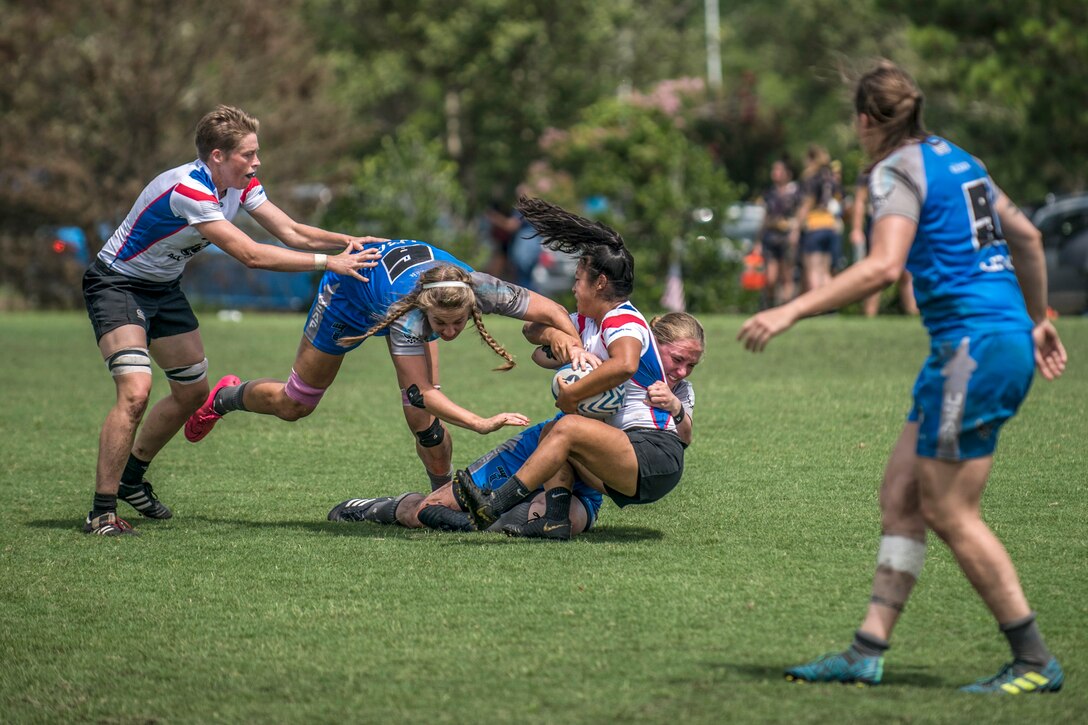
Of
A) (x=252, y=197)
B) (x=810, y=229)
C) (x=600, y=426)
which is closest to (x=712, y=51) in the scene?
(x=810, y=229)

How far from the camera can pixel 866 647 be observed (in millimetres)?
4746

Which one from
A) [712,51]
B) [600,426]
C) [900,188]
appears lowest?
[600,426]

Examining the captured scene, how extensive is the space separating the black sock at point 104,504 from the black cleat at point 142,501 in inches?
15.4

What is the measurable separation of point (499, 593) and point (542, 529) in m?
1.04

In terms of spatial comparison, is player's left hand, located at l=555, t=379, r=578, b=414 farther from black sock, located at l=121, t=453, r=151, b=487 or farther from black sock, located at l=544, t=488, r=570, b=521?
black sock, located at l=121, t=453, r=151, b=487

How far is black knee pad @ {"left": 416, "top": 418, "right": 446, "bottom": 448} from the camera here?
25.2ft

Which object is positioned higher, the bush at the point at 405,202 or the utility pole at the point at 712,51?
the utility pole at the point at 712,51

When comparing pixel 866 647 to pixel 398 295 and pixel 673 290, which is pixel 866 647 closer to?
pixel 398 295

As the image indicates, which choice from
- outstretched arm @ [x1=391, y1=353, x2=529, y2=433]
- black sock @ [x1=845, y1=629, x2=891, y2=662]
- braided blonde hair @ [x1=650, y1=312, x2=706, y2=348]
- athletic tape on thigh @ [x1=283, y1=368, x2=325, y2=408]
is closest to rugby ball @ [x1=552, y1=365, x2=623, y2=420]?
outstretched arm @ [x1=391, y1=353, x2=529, y2=433]

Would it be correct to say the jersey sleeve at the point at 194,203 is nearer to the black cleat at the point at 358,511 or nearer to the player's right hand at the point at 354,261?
the player's right hand at the point at 354,261

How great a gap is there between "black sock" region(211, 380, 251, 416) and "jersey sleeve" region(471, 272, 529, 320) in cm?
180

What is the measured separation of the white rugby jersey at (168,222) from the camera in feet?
23.8

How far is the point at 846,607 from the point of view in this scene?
573 cm

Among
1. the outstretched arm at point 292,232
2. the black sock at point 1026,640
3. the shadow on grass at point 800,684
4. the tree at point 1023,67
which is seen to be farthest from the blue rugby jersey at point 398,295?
the tree at point 1023,67
